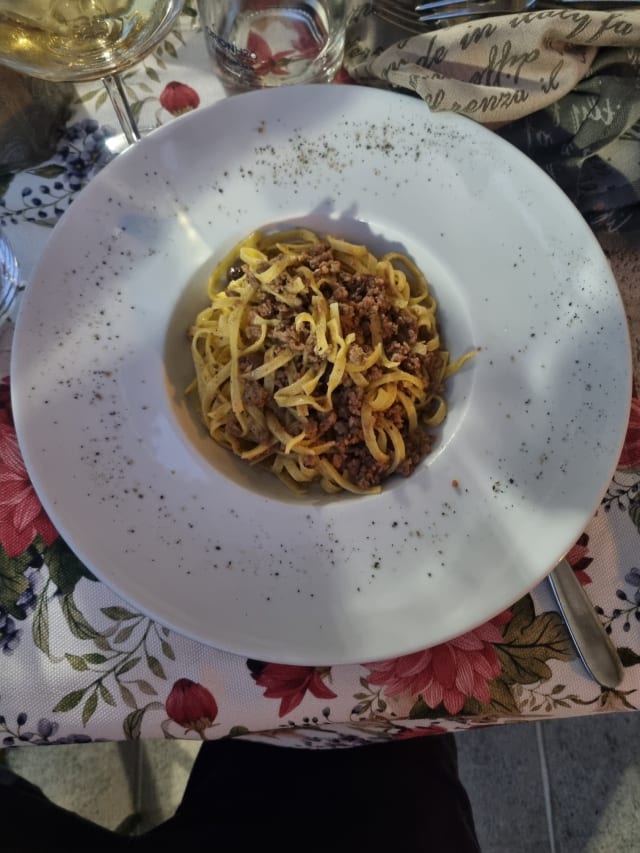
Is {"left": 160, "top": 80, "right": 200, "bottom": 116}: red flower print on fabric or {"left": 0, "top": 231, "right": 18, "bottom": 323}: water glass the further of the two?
{"left": 160, "top": 80, "right": 200, "bottom": 116}: red flower print on fabric

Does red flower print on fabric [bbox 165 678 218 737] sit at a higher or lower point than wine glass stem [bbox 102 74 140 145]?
lower

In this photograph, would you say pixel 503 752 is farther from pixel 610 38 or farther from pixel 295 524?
pixel 610 38

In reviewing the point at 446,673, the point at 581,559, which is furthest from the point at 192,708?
the point at 581,559

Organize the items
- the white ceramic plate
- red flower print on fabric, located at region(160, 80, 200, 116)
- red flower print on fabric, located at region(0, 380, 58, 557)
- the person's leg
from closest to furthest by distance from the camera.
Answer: the white ceramic plate < red flower print on fabric, located at region(0, 380, 58, 557) < red flower print on fabric, located at region(160, 80, 200, 116) < the person's leg

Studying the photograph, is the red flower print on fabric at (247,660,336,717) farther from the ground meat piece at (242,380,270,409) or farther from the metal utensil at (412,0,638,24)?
the metal utensil at (412,0,638,24)

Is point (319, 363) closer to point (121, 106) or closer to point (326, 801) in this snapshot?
point (121, 106)

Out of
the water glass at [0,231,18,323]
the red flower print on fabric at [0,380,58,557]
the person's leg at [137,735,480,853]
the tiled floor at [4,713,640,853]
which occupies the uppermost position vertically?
the water glass at [0,231,18,323]

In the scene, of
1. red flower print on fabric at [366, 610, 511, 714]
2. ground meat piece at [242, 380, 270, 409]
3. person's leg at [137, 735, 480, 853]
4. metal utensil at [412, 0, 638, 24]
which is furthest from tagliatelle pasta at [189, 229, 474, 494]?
person's leg at [137, 735, 480, 853]

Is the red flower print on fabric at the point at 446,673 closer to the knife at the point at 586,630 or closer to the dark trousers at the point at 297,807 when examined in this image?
the knife at the point at 586,630
